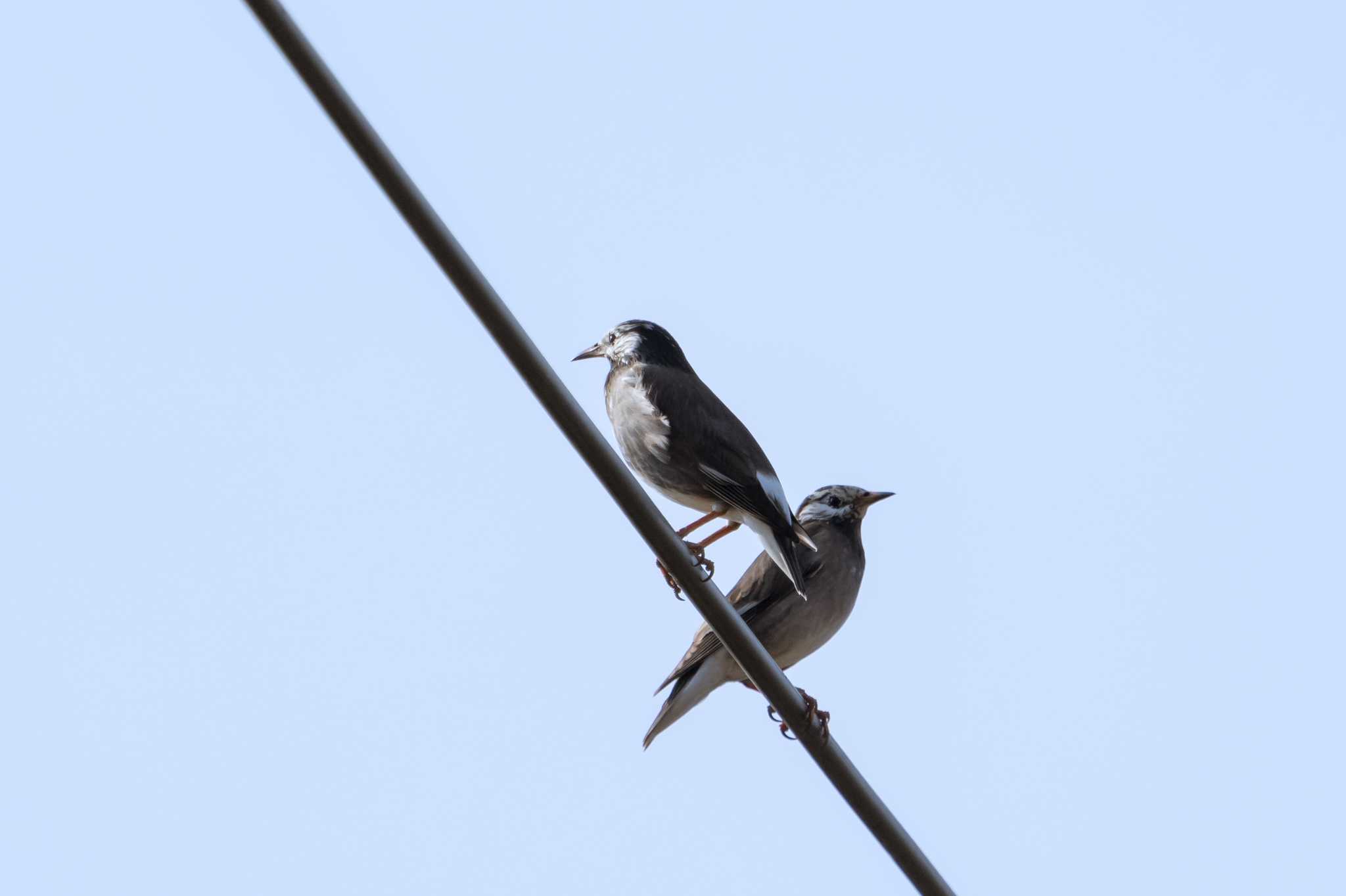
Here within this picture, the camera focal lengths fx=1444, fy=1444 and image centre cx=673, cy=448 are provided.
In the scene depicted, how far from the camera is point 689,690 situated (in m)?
7.37

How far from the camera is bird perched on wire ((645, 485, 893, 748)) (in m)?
7.38

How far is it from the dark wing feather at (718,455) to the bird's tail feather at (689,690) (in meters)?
0.83

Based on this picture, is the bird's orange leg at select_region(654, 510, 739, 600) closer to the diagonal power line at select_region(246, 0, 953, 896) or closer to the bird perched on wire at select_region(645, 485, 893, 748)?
the bird perched on wire at select_region(645, 485, 893, 748)

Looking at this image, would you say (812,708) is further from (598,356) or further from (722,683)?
(598,356)

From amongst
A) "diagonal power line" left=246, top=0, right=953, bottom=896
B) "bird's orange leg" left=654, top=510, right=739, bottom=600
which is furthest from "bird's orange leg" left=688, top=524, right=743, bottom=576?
"diagonal power line" left=246, top=0, right=953, bottom=896

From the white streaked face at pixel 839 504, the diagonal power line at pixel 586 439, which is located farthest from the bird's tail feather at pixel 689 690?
the diagonal power line at pixel 586 439

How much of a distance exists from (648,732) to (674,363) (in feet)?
7.05

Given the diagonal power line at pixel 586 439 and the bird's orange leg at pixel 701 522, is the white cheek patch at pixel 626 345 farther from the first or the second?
the diagonal power line at pixel 586 439

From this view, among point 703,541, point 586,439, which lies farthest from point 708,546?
point 586,439

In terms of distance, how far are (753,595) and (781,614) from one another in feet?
0.63

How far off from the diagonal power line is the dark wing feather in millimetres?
2665

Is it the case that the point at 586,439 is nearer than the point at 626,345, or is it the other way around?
the point at 586,439

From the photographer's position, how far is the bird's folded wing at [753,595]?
7371 mm

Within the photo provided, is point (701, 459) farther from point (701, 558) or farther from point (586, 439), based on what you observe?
point (586, 439)
